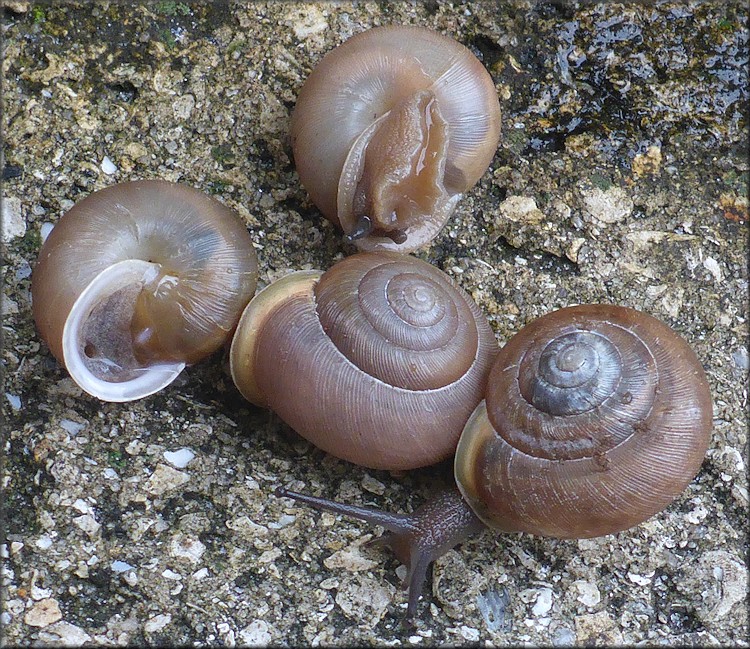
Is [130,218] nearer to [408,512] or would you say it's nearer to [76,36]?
[76,36]

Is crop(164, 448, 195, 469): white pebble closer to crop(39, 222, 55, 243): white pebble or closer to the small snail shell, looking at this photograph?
the small snail shell

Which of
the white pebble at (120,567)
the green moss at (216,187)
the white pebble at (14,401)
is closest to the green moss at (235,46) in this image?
the green moss at (216,187)

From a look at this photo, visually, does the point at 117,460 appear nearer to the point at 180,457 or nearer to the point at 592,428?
the point at 180,457

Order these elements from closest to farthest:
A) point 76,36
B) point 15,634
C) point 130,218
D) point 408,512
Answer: point 15,634, point 130,218, point 408,512, point 76,36

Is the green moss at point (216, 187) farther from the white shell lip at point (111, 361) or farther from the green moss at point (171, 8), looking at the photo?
the green moss at point (171, 8)

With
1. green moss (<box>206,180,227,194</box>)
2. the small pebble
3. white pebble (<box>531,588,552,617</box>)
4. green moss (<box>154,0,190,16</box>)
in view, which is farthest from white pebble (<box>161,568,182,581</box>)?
green moss (<box>154,0,190,16</box>)

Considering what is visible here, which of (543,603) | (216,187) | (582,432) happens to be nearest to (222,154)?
(216,187)

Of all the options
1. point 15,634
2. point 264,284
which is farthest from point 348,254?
point 15,634
